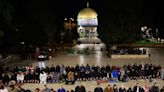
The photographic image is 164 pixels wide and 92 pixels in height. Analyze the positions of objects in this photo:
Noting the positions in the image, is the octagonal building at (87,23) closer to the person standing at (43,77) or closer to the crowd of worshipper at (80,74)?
the crowd of worshipper at (80,74)

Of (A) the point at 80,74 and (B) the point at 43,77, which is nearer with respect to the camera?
(B) the point at 43,77

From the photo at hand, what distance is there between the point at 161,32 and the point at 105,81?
110 ft

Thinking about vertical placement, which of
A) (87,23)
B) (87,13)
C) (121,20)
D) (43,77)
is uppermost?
(87,13)

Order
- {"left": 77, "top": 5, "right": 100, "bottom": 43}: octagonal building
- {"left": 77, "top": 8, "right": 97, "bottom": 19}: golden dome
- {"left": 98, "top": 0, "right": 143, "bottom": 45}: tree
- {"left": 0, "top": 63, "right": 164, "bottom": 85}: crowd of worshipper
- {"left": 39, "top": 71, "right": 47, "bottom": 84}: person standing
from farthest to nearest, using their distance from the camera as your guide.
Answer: {"left": 77, "top": 8, "right": 97, "bottom": 19}: golden dome
{"left": 77, "top": 5, "right": 100, "bottom": 43}: octagonal building
{"left": 98, "top": 0, "right": 143, "bottom": 45}: tree
{"left": 0, "top": 63, "right": 164, "bottom": 85}: crowd of worshipper
{"left": 39, "top": 71, "right": 47, "bottom": 84}: person standing

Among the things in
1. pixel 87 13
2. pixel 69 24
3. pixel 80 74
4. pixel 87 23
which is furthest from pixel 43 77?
pixel 87 23

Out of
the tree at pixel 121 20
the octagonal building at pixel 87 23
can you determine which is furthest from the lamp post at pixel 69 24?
the tree at pixel 121 20

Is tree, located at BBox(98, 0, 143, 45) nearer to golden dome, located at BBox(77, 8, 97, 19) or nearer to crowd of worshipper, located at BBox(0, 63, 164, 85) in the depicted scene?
crowd of worshipper, located at BBox(0, 63, 164, 85)

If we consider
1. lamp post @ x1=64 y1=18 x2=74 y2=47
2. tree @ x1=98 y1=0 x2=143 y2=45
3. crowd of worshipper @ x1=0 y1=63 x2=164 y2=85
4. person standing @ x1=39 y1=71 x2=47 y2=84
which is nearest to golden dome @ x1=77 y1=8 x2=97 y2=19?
lamp post @ x1=64 y1=18 x2=74 y2=47

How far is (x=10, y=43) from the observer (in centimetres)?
3825

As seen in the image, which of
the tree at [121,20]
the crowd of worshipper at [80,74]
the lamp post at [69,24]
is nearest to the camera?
the crowd of worshipper at [80,74]

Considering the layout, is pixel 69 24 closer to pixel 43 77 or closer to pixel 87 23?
pixel 87 23

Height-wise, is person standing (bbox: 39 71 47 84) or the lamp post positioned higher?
the lamp post

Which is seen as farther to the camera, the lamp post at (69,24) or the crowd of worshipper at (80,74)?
the lamp post at (69,24)

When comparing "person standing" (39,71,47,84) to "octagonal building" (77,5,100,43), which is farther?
"octagonal building" (77,5,100,43)
